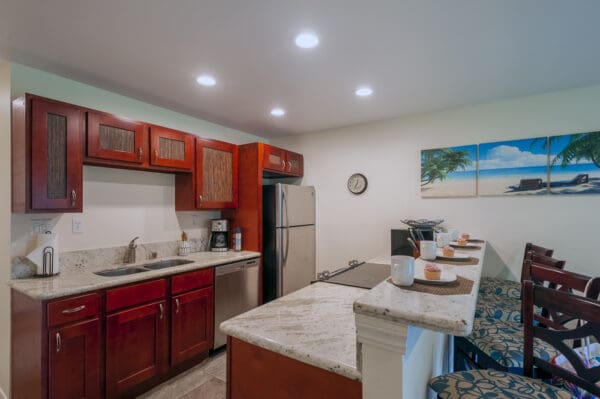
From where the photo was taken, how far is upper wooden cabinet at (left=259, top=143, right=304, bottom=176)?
3.49 m

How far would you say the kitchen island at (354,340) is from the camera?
0.79 m

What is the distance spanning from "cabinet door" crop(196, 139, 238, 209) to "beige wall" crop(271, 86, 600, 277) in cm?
116

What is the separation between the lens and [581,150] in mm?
2607

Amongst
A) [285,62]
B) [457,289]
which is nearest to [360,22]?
[285,62]

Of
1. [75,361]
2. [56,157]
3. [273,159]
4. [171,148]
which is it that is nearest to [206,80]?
[171,148]

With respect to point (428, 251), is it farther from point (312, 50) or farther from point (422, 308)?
point (312, 50)

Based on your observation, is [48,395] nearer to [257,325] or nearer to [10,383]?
[10,383]

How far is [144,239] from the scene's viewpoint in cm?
289

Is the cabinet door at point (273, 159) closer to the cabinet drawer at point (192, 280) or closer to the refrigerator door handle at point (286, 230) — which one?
the refrigerator door handle at point (286, 230)

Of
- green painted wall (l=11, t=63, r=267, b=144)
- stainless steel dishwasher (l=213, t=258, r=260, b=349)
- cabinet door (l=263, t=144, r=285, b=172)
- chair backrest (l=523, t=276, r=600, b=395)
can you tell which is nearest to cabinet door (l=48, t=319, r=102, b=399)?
stainless steel dishwasher (l=213, t=258, r=260, b=349)

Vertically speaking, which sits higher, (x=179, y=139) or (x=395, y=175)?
(x=179, y=139)

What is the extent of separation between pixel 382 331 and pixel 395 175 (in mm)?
2942

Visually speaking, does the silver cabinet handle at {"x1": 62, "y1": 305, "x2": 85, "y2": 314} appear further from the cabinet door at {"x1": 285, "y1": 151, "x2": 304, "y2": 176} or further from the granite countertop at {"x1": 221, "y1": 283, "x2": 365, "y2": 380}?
the cabinet door at {"x1": 285, "y1": 151, "x2": 304, "y2": 176}

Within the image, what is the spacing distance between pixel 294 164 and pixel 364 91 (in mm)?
1596
